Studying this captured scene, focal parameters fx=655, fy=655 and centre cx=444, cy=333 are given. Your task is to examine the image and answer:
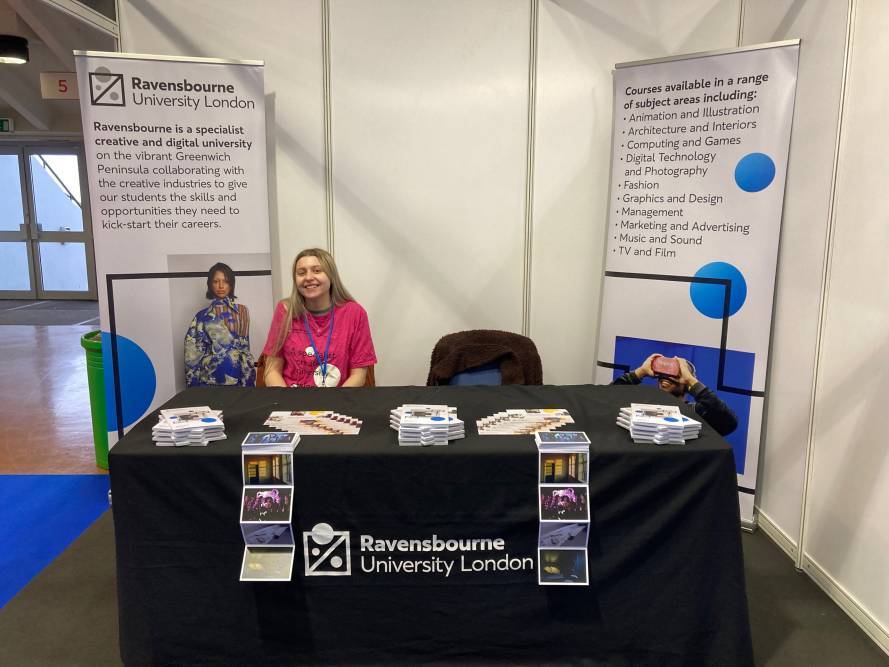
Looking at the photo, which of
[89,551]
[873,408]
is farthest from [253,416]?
[873,408]

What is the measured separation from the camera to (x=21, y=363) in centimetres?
660

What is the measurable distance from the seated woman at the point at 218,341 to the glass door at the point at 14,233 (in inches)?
337

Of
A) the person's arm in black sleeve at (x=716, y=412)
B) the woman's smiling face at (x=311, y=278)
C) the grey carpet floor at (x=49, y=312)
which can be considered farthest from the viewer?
the grey carpet floor at (x=49, y=312)

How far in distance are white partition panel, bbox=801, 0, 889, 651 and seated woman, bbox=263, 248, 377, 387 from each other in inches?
79.7

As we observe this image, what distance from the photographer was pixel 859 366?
2482 millimetres

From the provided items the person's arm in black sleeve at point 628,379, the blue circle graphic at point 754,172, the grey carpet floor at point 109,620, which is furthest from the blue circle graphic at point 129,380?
the blue circle graphic at point 754,172

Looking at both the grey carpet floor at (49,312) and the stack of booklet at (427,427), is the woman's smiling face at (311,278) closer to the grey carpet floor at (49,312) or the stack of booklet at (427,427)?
the stack of booklet at (427,427)

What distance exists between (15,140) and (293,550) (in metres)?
10.6

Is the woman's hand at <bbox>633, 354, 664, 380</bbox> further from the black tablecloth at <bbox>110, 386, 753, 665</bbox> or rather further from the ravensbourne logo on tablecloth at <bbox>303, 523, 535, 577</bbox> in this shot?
the ravensbourne logo on tablecloth at <bbox>303, 523, 535, 577</bbox>

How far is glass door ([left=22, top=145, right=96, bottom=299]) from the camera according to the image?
10.0 metres

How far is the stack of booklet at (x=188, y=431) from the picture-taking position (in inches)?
76.0

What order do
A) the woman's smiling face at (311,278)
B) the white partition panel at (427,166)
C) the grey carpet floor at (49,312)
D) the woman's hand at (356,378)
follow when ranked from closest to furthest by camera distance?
the woman's smiling face at (311,278) → the woman's hand at (356,378) → the white partition panel at (427,166) → the grey carpet floor at (49,312)

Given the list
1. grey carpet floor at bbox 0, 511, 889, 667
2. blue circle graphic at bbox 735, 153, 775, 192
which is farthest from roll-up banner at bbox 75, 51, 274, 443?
blue circle graphic at bbox 735, 153, 775, 192

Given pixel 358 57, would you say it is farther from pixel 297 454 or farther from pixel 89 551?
pixel 89 551
